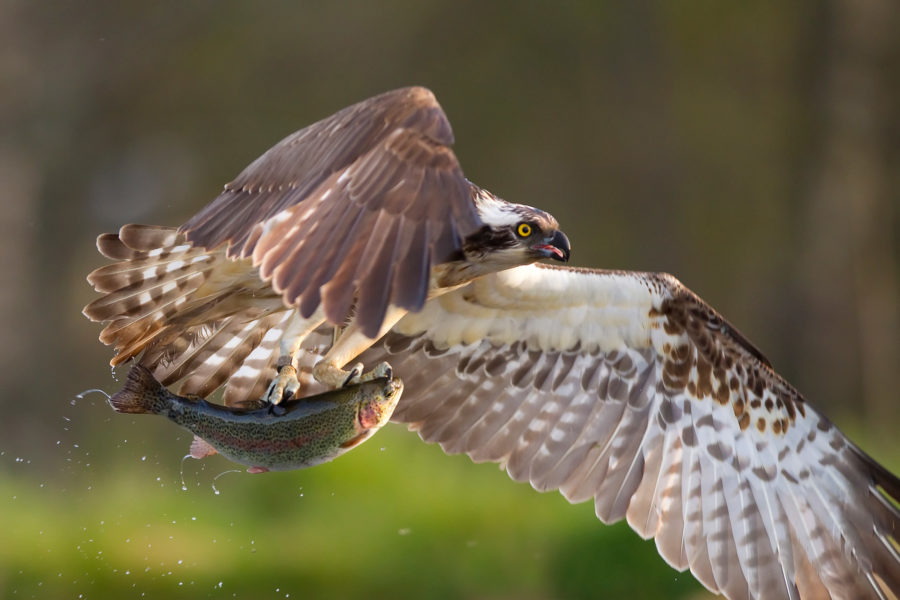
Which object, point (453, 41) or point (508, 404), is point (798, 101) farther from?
point (508, 404)

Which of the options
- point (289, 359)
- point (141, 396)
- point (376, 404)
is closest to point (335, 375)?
point (289, 359)

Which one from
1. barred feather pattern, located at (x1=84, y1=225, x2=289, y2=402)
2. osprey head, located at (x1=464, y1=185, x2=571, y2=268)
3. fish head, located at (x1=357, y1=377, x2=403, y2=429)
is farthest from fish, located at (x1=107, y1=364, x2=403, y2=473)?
osprey head, located at (x1=464, y1=185, x2=571, y2=268)

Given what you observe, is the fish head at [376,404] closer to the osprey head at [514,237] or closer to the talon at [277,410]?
the talon at [277,410]

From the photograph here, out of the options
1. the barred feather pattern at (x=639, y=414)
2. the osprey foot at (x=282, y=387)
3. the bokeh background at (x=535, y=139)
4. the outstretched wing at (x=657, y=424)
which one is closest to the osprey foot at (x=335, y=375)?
the osprey foot at (x=282, y=387)

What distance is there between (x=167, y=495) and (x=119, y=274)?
3.67m

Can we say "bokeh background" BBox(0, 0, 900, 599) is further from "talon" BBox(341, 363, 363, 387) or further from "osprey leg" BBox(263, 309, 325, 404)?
"talon" BBox(341, 363, 363, 387)

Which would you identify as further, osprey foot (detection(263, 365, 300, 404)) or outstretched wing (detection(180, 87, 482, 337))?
osprey foot (detection(263, 365, 300, 404))

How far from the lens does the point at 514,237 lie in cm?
480

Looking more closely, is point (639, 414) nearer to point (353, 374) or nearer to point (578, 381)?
point (578, 381)

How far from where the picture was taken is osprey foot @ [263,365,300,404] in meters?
4.65

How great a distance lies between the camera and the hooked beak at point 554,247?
4.82 metres

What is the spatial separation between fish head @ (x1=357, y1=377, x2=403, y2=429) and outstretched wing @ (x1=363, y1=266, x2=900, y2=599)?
3.52ft

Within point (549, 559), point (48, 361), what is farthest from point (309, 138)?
point (48, 361)

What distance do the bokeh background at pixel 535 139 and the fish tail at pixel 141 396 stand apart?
203 inches
